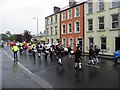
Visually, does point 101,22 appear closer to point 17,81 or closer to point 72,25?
point 72,25

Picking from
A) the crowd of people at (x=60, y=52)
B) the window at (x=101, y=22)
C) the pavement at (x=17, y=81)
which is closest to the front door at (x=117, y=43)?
the window at (x=101, y=22)

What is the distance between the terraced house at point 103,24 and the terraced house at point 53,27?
36.7 ft

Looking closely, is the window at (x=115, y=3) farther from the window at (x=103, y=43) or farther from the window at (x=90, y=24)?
the window at (x=90, y=24)

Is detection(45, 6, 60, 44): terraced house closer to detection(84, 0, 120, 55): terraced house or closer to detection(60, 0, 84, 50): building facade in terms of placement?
detection(60, 0, 84, 50): building facade

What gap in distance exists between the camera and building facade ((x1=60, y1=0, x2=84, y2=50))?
1380 inches

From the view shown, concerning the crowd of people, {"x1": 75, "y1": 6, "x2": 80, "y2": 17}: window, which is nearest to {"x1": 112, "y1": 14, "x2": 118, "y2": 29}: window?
the crowd of people

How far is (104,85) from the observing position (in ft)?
30.4

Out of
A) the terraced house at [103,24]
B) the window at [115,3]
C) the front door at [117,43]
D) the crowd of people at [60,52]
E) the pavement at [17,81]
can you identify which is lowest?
the pavement at [17,81]

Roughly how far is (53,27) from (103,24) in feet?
60.3

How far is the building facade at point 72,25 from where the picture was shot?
35.1 m

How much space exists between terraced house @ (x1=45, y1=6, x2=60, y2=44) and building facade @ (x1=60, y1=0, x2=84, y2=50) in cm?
196

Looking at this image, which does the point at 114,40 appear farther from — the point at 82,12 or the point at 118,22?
the point at 82,12

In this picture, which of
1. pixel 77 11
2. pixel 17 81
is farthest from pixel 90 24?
pixel 17 81

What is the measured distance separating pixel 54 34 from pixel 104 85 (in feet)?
120
